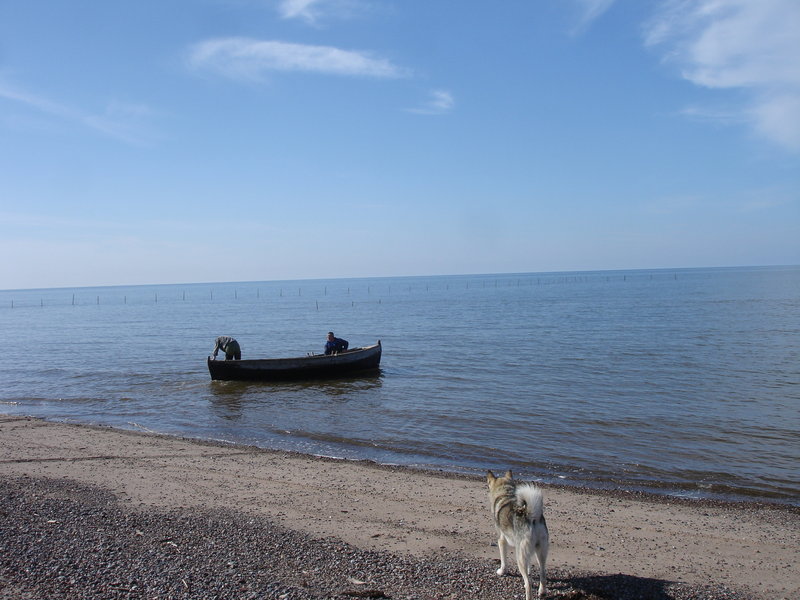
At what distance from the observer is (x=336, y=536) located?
8094mm

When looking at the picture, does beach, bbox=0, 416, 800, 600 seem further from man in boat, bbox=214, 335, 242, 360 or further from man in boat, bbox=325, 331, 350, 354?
man in boat, bbox=325, 331, 350, 354

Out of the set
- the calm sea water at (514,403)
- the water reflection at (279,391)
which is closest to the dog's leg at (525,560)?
the calm sea water at (514,403)

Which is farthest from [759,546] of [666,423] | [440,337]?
[440,337]

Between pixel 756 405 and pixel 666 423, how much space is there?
4.07 m

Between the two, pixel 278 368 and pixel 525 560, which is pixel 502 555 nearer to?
pixel 525 560

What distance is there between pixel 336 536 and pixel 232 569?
174cm

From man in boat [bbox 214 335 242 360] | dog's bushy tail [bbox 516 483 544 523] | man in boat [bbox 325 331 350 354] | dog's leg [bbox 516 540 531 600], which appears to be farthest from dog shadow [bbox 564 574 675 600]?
man in boat [bbox 214 335 242 360]

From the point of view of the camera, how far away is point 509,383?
23297 millimetres

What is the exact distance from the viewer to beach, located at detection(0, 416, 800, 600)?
642 cm

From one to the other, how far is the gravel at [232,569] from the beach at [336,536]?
0.02 metres

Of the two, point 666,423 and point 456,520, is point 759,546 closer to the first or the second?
point 456,520

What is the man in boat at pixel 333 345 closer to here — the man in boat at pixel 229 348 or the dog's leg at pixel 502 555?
the man in boat at pixel 229 348

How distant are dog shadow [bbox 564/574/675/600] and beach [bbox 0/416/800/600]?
0.02 meters

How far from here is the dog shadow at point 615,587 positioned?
20.5ft
